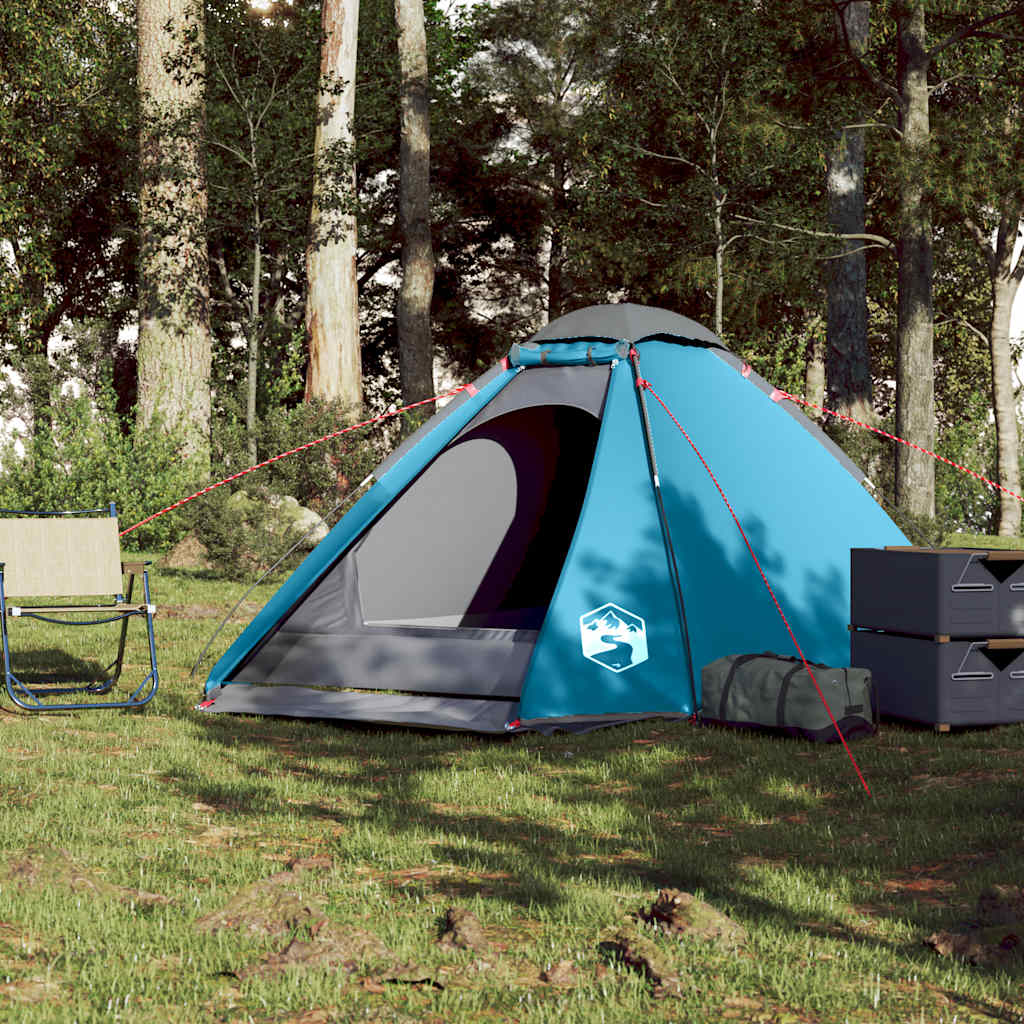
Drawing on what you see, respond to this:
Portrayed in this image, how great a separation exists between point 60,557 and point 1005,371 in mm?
20743

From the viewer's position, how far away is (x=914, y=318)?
17.1 meters

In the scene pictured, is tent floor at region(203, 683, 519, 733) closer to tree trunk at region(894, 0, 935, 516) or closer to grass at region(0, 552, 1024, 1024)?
grass at region(0, 552, 1024, 1024)

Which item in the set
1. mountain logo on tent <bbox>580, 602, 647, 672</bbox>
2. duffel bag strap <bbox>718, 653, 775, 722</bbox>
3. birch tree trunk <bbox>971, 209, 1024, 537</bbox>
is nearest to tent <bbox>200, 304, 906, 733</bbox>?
mountain logo on tent <bbox>580, 602, 647, 672</bbox>

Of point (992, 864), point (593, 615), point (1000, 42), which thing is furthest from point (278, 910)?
point (1000, 42)

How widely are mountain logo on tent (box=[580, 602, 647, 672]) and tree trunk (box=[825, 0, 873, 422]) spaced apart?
41.1 feet

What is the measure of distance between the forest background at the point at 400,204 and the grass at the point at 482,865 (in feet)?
25.9

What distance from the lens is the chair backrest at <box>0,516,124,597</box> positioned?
7230 mm

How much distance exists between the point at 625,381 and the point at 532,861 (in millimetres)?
3568

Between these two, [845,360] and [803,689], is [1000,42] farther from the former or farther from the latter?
[803,689]

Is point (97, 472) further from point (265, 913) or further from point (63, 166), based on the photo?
point (265, 913)

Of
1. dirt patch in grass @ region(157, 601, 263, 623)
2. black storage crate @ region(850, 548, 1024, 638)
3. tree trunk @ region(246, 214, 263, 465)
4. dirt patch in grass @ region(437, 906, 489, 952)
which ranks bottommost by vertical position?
dirt patch in grass @ region(437, 906, 489, 952)

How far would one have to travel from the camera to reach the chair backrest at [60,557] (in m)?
7.23

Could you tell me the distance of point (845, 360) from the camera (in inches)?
755

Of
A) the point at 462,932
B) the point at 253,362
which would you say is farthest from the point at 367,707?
the point at 253,362
